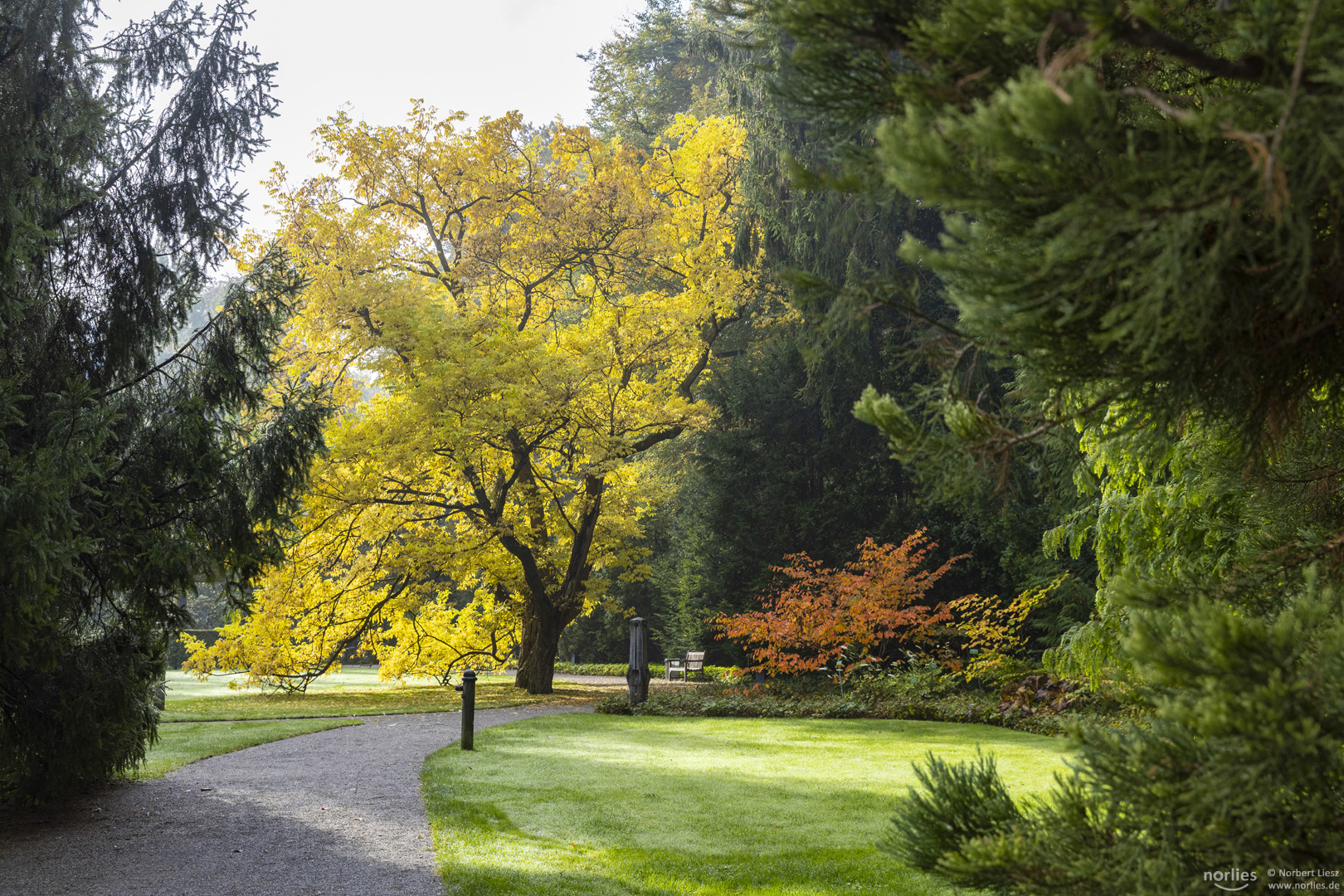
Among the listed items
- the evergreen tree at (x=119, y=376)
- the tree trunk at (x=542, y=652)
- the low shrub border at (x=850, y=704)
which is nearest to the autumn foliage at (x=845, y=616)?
the low shrub border at (x=850, y=704)

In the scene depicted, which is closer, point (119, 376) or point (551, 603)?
point (119, 376)

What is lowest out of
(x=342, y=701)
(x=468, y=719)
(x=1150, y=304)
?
(x=342, y=701)

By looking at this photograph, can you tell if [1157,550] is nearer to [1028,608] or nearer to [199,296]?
[199,296]

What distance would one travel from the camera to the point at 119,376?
673 cm

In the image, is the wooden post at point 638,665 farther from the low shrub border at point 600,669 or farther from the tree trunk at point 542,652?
the low shrub border at point 600,669

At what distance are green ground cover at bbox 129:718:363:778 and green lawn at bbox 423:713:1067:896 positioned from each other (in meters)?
2.29

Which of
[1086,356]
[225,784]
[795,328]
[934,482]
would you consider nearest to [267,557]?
[225,784]

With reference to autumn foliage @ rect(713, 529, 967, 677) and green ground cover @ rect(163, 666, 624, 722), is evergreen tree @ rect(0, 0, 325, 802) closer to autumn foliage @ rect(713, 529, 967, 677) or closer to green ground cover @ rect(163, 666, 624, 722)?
green ground cover @ rect(163, 666, 624, 722)

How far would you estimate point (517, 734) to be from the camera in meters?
10.7

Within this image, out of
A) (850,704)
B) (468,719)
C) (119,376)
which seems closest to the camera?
(119,376)

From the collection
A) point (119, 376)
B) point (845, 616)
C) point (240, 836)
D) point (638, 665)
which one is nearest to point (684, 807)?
point (240, 836)

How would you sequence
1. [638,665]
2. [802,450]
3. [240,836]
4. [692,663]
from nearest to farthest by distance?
[240,836] → [638,665] → [802,450] → [692,663]

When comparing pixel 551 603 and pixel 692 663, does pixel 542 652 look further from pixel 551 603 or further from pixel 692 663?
pixel 692 663

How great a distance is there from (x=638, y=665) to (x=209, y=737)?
20.6 ft
